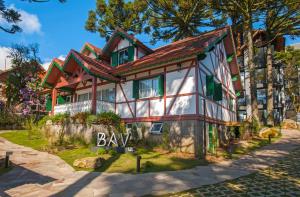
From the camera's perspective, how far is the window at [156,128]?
14398 mm

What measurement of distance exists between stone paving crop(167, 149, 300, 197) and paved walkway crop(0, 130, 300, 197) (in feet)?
1.48

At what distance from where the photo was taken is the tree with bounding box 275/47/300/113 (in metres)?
31.5

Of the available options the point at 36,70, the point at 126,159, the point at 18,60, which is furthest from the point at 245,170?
the point at 18,60

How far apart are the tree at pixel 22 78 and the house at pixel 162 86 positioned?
21.7 ft

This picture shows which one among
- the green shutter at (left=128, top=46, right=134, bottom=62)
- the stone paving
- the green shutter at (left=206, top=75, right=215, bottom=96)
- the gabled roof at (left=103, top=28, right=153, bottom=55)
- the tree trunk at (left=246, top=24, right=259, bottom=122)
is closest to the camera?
the stone paving

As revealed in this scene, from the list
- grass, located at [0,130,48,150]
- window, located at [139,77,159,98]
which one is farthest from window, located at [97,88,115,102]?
grass, located at [0,130,48,150]

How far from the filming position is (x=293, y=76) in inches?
1400

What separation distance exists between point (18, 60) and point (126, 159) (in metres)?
26.9

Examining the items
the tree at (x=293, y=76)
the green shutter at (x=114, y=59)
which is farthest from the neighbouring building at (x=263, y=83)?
the green shutter at (x=114, y=59)

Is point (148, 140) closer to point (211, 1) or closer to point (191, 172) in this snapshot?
point (191, 172)

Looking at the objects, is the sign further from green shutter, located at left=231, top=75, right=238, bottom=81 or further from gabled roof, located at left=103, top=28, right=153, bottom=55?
green shutter, located at left=231, top=75, right=238, bottom=81

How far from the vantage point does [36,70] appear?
30.2 meters

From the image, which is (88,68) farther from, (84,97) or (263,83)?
(263,83)

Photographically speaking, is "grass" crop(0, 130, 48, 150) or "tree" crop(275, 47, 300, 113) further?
"tree" crop(275, 47, 300, 113)
